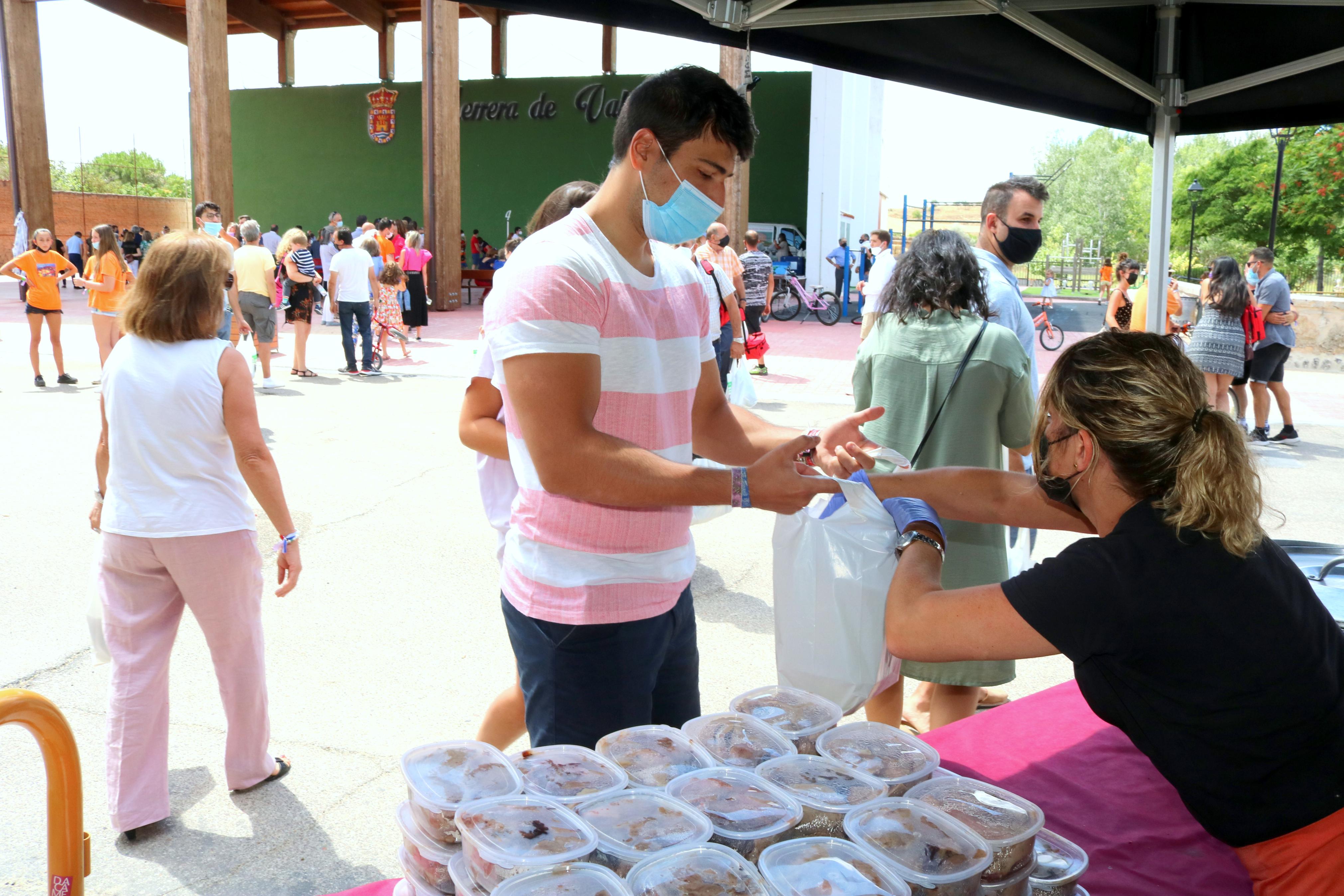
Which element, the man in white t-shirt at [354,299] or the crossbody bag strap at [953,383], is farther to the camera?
the man in white t-shirt at [354,299]

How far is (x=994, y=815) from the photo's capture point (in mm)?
1603

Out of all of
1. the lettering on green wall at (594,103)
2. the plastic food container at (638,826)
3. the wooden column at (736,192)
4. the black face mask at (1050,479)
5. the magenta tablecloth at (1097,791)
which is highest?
the lettering on green wall at (594,103)

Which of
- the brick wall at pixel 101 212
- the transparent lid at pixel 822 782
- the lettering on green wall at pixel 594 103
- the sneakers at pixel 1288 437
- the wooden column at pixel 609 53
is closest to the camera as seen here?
the transparent lid at pixel 822 782

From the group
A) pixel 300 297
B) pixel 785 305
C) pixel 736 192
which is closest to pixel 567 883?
pixel 300 297

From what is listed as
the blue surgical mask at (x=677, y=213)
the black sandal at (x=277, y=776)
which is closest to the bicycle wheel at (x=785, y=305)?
the black sandal at (x=277, y=776)

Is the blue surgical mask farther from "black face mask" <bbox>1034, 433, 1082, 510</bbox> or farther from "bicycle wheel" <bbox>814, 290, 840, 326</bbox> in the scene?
Answer: "bicycle wheel" <bbox>814, 290, 840, 326</bbox>

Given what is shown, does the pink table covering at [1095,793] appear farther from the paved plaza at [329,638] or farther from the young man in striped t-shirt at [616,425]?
the paved plaza at [329,638]

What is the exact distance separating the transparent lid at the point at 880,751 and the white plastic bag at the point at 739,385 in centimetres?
703

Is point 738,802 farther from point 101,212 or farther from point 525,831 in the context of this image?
point 101,212

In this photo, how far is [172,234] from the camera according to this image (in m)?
2.94

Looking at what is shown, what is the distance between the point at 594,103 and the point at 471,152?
5148 mm

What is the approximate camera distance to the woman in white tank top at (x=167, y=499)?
2.88m

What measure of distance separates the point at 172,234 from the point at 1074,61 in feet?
10.9

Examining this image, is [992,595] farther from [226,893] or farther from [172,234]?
[172,234]
